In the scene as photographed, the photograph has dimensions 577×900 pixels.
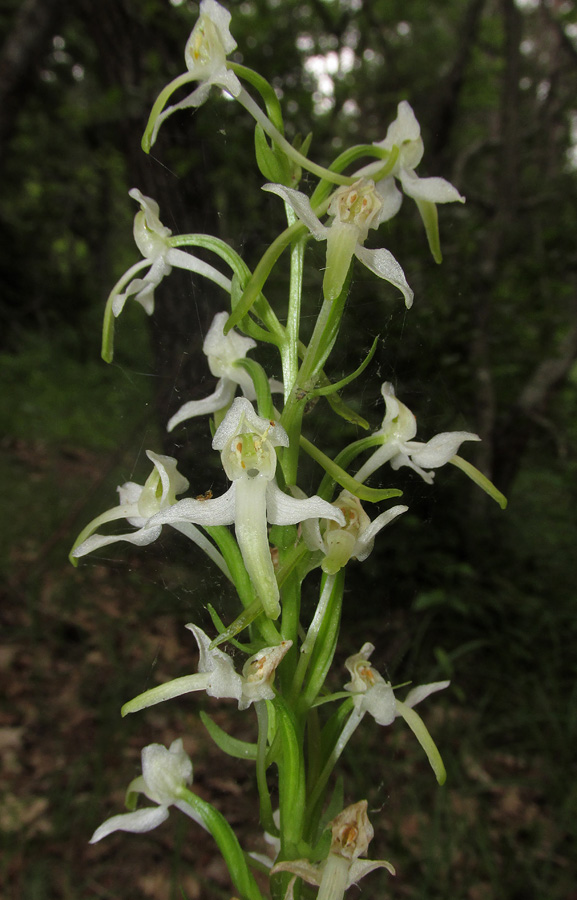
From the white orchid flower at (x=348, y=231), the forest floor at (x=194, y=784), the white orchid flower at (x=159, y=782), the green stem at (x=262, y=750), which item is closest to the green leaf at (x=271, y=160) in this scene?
the white orchid flower at (x=348, y=231)

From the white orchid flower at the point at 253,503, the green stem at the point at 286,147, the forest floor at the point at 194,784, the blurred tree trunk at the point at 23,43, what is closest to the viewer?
the white orchid flower at the point at 253,503

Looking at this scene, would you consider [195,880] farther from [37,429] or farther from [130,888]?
[37,429]

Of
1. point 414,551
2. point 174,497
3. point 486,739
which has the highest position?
point 174,497

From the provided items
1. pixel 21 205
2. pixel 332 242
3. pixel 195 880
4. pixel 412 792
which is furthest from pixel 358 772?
pixel 21 205

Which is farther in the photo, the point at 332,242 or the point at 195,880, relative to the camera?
the point at 195,880

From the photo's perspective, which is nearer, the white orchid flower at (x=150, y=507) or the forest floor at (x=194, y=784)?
the white orchid flower at (x=150, y=507)

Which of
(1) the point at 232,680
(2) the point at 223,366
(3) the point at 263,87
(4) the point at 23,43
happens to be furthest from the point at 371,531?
(4) the point at 23,43

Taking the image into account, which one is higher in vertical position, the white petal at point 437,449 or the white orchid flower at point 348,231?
the white orchid flower at point 348,231

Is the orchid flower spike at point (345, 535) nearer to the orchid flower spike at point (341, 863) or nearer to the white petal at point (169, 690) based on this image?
the white petal at point (169, 690)
